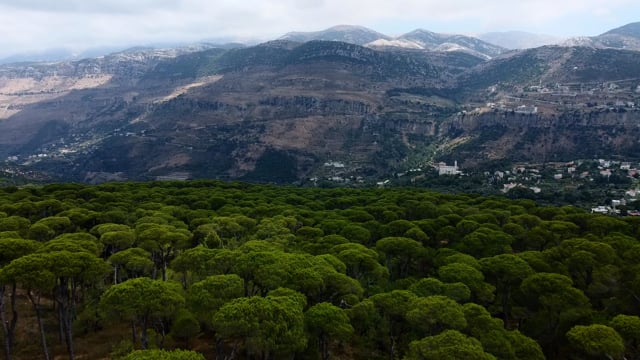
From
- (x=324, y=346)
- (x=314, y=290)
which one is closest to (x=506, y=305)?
(x=314, y=290)

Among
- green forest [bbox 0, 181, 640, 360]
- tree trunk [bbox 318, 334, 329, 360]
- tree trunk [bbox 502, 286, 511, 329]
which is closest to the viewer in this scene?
green forest [bbox 0, 181, 640, 360]

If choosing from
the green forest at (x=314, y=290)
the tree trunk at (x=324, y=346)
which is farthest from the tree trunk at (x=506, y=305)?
the tree trunk at (x=324, y=346)

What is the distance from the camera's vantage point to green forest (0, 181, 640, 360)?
94.4 feet

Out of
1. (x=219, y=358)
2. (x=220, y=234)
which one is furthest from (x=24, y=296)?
(x=219, y=358)

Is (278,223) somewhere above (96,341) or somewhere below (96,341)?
above

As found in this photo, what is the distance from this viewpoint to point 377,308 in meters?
34.7

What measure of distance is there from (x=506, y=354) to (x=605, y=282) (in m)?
16.8

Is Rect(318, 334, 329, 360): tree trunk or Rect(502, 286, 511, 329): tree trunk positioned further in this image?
Rect(502, 286, 511, 329): tree trunk

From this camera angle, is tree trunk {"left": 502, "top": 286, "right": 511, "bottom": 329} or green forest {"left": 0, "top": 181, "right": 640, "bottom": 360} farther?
tree trunk {"left": 502, "top": 286, "right": 511, "bottom": 329}

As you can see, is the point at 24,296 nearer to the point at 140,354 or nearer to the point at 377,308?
the point at 140,354

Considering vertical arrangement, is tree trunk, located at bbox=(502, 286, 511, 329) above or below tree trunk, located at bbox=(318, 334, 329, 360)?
below

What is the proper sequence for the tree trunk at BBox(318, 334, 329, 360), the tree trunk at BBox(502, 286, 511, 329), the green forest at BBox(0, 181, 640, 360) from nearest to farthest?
the green forest at BBox(0, 181, 640, 360) → the tree trunk at BBox(318, 334, 329, 360) → the tree trunk at BBox(502, 286, 511, 329)

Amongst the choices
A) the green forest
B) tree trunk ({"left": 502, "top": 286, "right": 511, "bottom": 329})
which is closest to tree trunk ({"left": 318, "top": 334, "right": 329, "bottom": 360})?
the green forest

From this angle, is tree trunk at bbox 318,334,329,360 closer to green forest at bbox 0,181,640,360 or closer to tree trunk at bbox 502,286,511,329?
green forest at bbox 0,181,640,360
